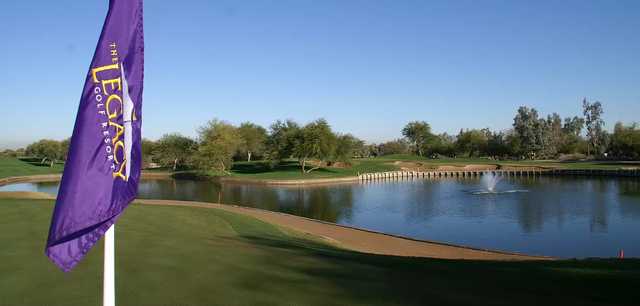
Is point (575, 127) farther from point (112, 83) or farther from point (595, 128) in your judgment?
point (112, 83)

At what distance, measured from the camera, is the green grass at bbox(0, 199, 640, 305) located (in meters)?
7.80

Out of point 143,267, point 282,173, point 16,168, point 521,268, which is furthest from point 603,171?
point 16,168

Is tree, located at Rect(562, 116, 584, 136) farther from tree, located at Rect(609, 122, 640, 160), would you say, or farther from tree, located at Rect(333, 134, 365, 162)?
tree, located at Rect(333, 134, 365, 162)

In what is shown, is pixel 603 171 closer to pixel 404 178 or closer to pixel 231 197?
pixel 404 178

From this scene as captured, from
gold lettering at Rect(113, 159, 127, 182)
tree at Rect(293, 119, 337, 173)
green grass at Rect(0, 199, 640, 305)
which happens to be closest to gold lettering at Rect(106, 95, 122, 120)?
gold lettering at Rect(113, 159, 127, 182)

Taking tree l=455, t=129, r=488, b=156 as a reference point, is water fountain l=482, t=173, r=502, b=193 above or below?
below

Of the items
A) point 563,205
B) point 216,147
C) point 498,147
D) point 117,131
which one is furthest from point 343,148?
point 117,131

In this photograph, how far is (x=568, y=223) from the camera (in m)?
31.8

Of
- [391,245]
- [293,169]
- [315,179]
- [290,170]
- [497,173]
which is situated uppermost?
[293,169]

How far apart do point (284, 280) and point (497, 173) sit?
8587 centimetres

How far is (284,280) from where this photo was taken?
905cm

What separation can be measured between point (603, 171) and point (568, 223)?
5467 cm

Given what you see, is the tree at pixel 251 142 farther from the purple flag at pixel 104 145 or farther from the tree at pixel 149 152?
the purple flag at pixel 104 145

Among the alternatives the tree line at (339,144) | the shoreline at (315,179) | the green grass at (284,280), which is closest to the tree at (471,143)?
the tree line at (339,144)
